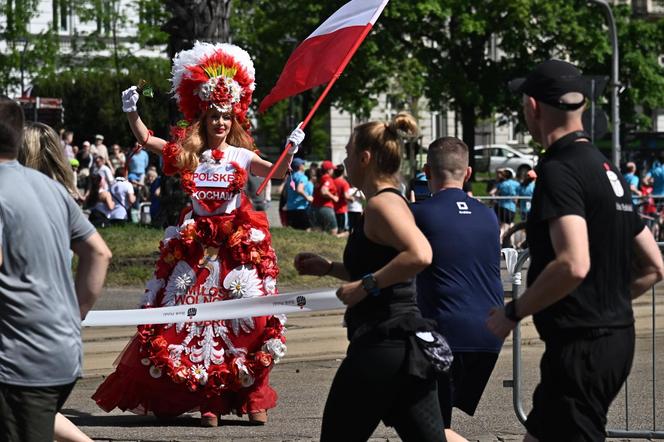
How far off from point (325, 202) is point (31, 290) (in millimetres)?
20883

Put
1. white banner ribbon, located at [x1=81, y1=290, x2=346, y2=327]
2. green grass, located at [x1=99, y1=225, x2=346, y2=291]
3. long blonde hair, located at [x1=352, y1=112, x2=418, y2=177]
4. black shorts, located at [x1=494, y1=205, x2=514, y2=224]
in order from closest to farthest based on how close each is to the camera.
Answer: long blonde hair, located at [x1=352, y1=112, x2=418, y2=177] → white banner ribbon, located at [x1=81, y1=290, x2=346, y2=327] → green grass, located at [x1=99, y1=225, x2=346, y2=291] → black shorts, located at [x1=494, y1=205, x2=514, y2=224]

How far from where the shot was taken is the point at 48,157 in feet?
19.2

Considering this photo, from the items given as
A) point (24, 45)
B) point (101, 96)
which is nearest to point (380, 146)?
point (24, 45)

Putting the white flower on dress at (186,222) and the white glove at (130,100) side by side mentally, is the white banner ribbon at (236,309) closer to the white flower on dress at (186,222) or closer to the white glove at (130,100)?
the white flower on dress at (186,222)

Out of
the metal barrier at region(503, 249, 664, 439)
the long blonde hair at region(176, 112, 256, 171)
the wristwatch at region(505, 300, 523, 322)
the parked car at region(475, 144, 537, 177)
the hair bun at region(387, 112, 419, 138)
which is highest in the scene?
the hair bun at region(387, 112, 419, 138)

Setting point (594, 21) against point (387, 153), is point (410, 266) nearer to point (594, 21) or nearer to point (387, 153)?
point (387, 153)

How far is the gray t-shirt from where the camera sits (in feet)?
14.1

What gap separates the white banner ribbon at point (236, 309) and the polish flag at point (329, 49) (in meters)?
1.14

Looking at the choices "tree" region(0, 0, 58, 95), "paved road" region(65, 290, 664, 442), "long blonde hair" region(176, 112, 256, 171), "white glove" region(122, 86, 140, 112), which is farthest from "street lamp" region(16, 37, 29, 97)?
"long blonde hair" region(176, 112, 256, 171)

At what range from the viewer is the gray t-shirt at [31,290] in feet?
14.1

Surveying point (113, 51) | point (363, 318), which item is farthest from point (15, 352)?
point (113, 51)

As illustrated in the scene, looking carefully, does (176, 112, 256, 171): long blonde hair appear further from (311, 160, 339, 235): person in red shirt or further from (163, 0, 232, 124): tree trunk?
(311, 160, 339, 235): person in red shirt

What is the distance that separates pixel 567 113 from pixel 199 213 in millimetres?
3811

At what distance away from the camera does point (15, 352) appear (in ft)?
14.1
